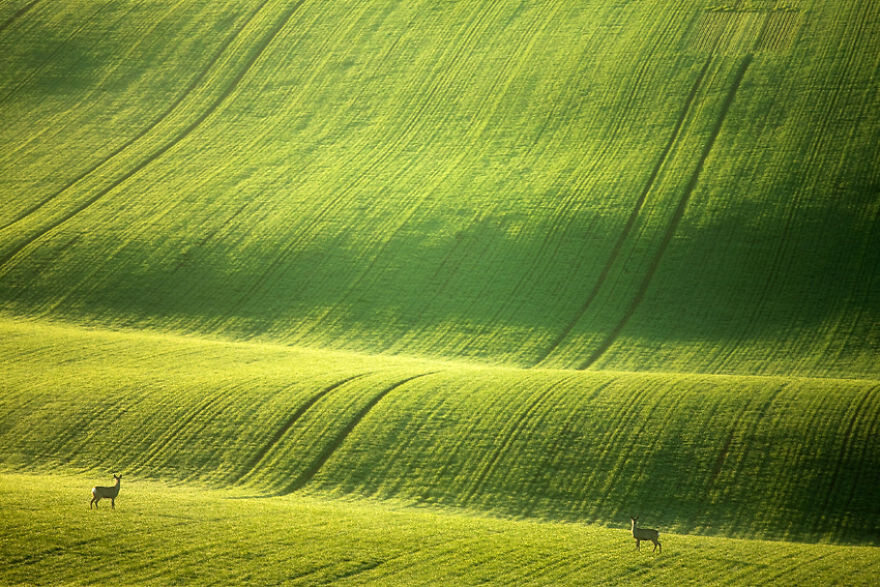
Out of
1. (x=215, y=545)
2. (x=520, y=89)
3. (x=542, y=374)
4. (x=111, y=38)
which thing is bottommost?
(x=215, y=545)

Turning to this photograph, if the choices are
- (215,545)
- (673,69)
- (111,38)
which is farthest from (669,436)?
(111,38)

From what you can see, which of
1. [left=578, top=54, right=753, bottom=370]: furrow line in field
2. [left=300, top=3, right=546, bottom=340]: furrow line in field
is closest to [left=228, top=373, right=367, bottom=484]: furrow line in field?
[left=300, top=3, right=546, bottom=340]: furrow line in field

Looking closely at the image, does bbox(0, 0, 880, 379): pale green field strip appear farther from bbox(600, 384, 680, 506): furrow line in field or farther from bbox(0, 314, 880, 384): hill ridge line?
bbox(600, 384, 680, 506): furrow line in field

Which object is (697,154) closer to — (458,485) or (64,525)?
(458,485)

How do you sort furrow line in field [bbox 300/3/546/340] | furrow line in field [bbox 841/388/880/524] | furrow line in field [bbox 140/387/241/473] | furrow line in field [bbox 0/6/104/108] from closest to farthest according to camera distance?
furrow line in field [bbox 841/388/880/524]
furrow line in field [bbox 140/387/241/473]
furrow line in field [bbox 300/3/546/340]
furrow line in field [bbox 0/6/104/108]

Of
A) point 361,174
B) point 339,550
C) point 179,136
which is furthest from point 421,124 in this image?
point 339,550

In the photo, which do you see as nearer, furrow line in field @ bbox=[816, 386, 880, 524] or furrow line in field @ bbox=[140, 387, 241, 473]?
furrow line in field @ bbox=[816, 386, 880, 524]
